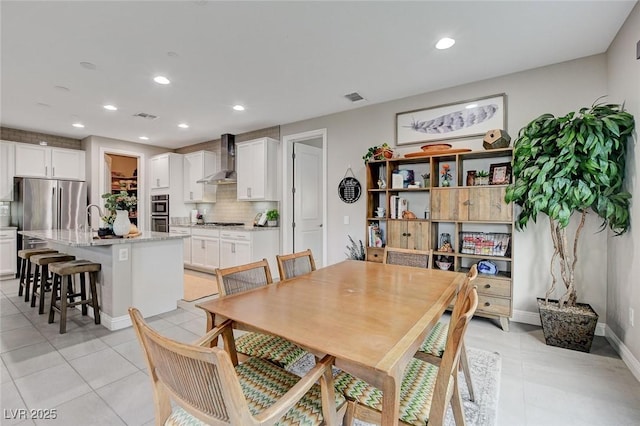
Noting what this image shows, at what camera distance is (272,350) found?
1.66m

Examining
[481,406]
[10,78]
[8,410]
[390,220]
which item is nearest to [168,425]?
[8,410]

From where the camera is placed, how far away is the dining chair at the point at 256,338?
5.29 ft

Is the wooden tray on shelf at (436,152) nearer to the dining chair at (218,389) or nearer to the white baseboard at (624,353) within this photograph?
the white baseboard at (624,353)

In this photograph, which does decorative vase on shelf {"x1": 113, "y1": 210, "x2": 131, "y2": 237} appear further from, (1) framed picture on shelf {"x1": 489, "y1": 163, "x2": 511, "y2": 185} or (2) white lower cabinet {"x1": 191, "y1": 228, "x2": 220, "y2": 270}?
(1) framed picture on shelf {"x1": 489, "y1": 163, "x2": 511, "y2": 185}

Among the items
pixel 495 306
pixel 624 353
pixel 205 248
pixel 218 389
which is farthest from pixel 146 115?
pixel 624 353

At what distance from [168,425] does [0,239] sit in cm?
633

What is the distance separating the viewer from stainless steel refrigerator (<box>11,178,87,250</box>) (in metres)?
5.25

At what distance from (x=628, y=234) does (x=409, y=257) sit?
1.68m

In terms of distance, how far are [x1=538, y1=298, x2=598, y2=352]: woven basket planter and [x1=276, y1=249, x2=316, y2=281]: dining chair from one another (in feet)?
7.13

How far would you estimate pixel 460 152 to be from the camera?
327cm

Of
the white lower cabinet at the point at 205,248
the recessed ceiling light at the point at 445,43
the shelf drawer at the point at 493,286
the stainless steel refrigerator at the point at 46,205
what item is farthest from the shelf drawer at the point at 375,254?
the stainless steel refrigerator at the point at 46,205

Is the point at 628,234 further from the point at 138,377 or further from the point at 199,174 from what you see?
the point at 199,174

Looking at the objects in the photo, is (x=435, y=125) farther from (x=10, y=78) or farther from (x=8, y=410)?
(x=10, y=78)

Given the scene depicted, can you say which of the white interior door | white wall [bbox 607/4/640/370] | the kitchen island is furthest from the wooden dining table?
the white interior door
